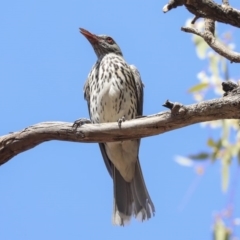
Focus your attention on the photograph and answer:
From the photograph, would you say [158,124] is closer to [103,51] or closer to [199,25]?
[199,25]

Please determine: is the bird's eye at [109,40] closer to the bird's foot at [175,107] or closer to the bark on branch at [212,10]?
the bark on branch at [212,10]

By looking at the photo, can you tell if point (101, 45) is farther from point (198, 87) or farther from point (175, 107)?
point (175, 107)

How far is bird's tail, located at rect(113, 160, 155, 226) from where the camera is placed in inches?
204

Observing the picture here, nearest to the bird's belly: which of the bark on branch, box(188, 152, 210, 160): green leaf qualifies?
box(188, 152, 210, 160): green leaf

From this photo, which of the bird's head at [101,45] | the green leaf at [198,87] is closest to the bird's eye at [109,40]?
the bird's head at [101,45]

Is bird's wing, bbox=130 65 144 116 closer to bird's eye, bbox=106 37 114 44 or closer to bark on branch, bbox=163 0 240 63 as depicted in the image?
bird's eye, bbox=106 37 114 44

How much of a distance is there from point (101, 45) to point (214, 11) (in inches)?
109

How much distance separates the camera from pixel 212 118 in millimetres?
3289

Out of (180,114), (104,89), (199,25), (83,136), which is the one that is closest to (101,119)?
(104,89)

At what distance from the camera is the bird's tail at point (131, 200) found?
517 cm

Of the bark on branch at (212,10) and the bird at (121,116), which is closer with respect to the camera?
the bark on branch at (212,10)

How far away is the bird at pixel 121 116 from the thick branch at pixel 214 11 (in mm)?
1876

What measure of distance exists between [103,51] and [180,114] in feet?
9.03

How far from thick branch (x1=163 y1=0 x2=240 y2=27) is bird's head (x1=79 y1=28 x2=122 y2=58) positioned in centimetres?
266
